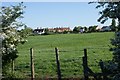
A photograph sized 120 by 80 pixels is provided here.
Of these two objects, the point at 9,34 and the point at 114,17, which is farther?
the point at 9,34

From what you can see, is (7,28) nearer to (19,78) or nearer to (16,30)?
(16,30)

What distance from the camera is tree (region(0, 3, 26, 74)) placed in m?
16.3

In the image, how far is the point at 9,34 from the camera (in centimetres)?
1677

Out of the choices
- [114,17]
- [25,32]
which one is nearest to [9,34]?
[25,32]

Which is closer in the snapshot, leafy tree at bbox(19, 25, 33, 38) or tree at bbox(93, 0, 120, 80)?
tree at bbox(93, 0, 120, 80)

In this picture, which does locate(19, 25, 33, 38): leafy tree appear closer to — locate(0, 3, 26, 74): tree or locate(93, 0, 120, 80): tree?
locate(0, 3, 26, 74): tree

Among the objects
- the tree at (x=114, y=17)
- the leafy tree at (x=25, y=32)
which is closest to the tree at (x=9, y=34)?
the leafy tree at (x=25, y=32)

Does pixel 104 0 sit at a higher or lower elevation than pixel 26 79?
higher

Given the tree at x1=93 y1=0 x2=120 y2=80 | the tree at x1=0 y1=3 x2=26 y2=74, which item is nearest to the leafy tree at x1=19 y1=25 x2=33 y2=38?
the tree at x1=0 y1=3 x2=26 y2=74

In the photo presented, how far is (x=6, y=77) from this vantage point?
51.4 ft

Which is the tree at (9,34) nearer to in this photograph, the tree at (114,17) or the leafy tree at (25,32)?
the leafy tree at (25,32)

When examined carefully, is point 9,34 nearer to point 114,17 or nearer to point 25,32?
point 25,32

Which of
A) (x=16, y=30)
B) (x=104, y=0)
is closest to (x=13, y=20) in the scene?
(x=16, y=30)

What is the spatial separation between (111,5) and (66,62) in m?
11.2
